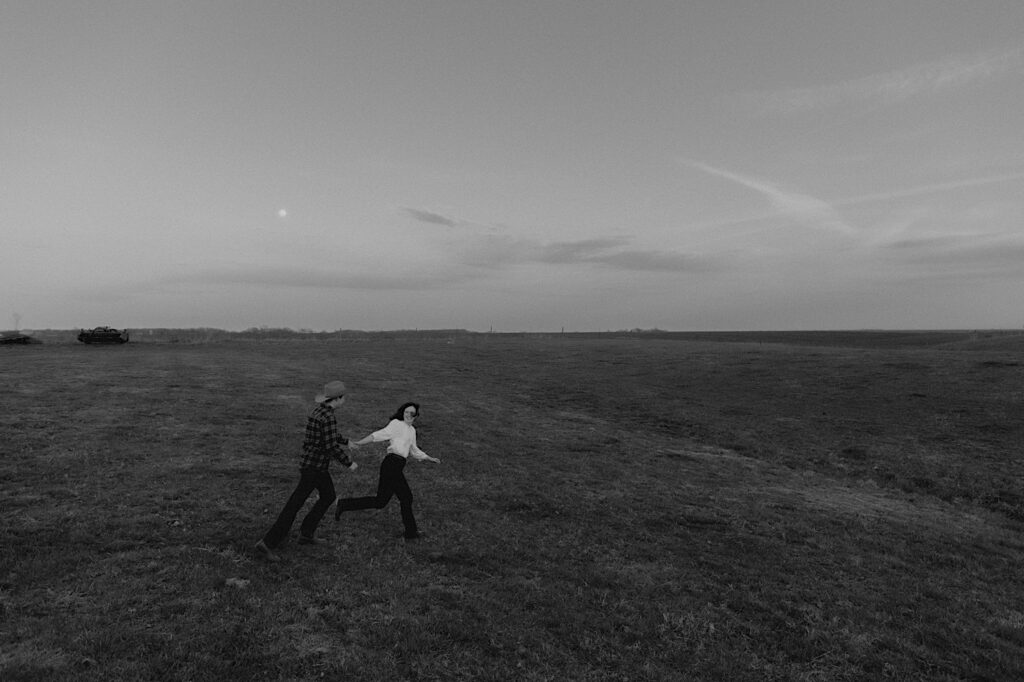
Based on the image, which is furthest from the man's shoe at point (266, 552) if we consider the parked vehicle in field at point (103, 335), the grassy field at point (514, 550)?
the parked vehicle in field at point (103, 335)

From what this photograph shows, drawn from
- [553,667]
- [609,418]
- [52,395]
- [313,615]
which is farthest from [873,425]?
[52,395]

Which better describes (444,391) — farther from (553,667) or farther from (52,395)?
(553,667)

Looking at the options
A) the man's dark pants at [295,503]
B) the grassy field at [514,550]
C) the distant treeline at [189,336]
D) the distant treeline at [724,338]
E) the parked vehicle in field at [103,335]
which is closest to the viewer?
the grassy field at [514,550]

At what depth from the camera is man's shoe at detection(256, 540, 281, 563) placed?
417 inches

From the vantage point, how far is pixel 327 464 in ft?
36.4

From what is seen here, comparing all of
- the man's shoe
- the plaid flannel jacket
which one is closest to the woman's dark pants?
the plaid flannel jacket

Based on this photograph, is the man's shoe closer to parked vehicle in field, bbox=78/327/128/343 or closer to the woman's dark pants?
the woman's dark pants

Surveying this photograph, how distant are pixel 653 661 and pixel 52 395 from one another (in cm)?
3225

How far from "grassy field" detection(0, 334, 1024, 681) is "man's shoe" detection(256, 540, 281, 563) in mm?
203

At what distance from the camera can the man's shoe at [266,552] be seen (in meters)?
10.6

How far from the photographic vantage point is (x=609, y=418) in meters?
35.8

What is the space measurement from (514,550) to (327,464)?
478 centimetres

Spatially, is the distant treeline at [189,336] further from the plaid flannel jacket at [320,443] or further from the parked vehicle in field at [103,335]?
the plaid flannel jacket at [320,443]

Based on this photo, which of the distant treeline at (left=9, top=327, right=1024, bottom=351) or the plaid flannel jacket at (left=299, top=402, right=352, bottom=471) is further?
the distant treeline at (left=9, top=327, right=1024, bottom=351)
